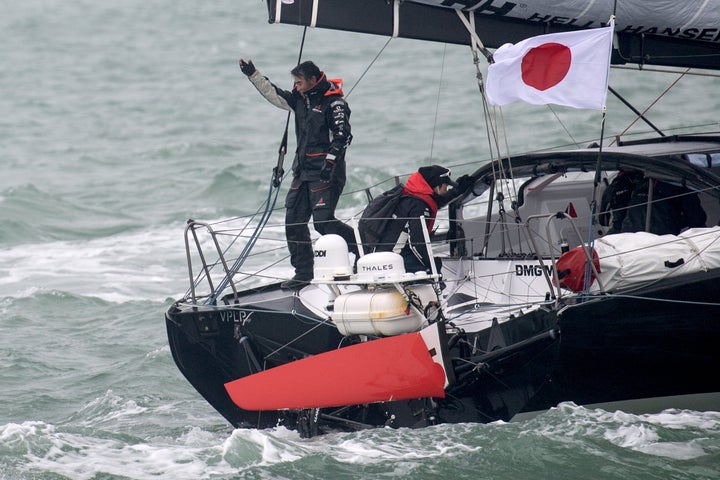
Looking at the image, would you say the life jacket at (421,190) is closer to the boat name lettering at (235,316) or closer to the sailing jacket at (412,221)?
the sailing jacket at (412,221)

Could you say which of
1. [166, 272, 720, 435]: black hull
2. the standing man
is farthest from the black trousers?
[166, 272, 720, 435]: black hull

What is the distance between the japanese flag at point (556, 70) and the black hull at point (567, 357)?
1106 millimetres

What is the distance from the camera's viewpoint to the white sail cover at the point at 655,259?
6.02 meters

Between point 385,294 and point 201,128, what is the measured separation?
15036 mm

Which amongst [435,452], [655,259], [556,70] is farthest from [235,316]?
[655,259]

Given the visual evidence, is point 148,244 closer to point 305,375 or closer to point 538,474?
point 305,375

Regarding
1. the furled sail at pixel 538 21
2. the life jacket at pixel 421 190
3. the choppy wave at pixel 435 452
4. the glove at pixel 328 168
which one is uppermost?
the furled sail at pixel 538 21

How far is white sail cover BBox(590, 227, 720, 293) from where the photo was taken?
19.8ft

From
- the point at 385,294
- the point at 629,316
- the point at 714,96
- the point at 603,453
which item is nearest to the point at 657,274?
the point at 629,316

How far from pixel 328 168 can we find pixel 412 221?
756mm

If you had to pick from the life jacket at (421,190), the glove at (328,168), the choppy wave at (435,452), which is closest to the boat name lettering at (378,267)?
the life jacket at (421,190)

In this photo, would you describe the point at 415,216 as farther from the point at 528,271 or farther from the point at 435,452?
the point at 435,452

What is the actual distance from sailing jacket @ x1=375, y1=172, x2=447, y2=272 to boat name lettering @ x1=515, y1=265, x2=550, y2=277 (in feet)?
1.71

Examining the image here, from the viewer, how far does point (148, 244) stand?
43.9 feet
